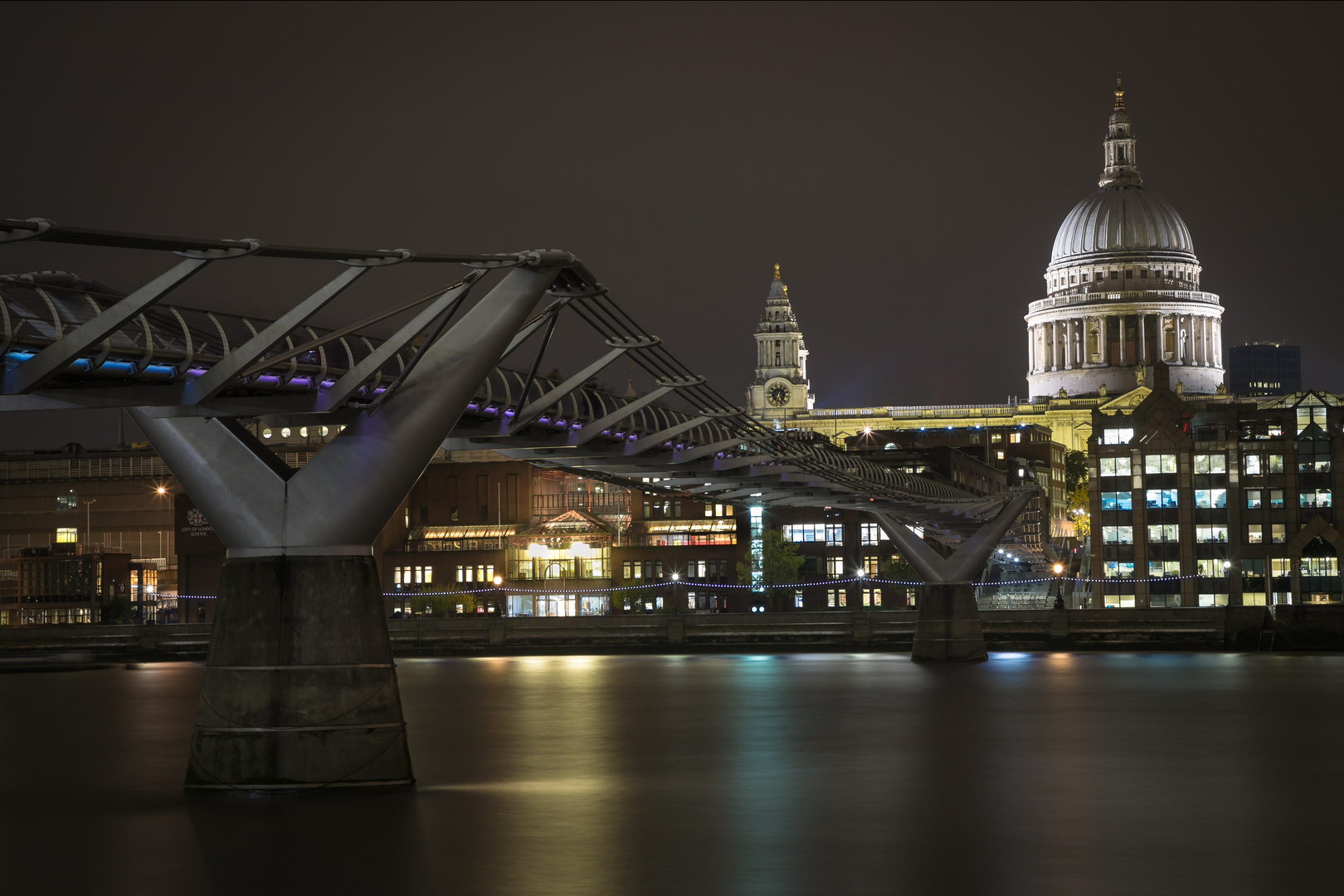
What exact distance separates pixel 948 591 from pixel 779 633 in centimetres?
1798

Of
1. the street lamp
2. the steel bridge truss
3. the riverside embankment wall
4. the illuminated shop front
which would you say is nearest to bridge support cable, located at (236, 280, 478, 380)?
the steel bridge truss

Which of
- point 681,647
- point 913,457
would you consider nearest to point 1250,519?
point 913,457

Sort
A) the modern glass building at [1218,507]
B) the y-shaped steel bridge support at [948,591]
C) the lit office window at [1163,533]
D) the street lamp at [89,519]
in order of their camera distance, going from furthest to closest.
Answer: the street lamp at [89,519], the lit office window at [1163,533], the modern glass building at [1218,507], the y-shaped steel bridge support at [948,591]

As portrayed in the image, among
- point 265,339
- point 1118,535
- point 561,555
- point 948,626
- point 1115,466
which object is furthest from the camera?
point 561,555

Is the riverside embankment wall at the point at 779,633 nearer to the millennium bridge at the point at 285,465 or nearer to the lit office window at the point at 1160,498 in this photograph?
the lit office window at the point at 1160,498

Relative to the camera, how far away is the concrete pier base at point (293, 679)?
26.3 m

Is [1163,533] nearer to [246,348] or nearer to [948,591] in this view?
[948,591]

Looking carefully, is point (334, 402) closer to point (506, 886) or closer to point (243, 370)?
point (243, 370)

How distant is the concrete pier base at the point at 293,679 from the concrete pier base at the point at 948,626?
5026 cm

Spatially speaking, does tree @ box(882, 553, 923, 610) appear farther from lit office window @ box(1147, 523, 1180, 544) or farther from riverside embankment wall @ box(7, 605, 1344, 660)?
riverside embankment wall @ box(7, 605, 1344, 660)

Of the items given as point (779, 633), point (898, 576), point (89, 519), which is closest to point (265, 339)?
point (779, 633)

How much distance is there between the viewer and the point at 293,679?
26266mm

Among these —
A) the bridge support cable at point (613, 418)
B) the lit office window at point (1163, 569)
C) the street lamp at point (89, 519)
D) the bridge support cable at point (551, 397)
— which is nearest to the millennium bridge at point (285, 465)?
the bridge support cable at point (551, 397)

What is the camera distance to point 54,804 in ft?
104
